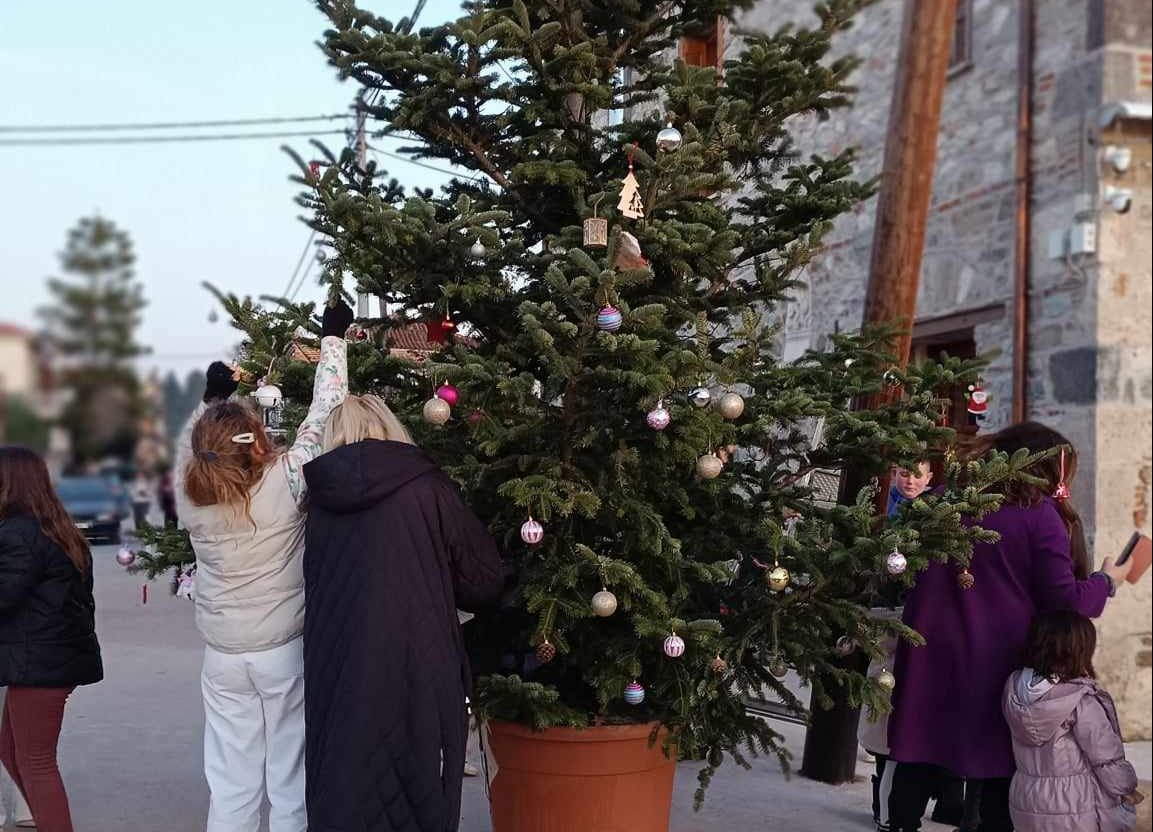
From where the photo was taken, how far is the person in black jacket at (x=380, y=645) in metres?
3.14

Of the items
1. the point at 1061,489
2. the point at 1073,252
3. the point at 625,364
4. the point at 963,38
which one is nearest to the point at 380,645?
the point at 625,364

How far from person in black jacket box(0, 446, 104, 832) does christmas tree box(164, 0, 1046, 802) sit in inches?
39.3

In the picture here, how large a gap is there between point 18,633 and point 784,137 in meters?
3.40

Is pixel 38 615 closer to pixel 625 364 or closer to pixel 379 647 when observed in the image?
pixel 379 647

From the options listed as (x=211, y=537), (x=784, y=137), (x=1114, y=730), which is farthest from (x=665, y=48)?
(x=1114, y=730)

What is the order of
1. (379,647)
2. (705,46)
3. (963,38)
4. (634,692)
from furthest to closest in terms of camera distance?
(963,38) → (705,46) → (634,692) → (379,647)

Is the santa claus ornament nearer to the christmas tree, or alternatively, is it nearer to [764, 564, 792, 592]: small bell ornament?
the christmas tree

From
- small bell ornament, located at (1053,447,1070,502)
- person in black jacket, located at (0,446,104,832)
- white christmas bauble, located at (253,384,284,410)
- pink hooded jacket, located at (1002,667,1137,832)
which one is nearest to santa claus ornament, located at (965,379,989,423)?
small bell ornament, located at (1053,447,1070,502)

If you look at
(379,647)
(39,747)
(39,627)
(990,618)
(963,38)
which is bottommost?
(39,747)

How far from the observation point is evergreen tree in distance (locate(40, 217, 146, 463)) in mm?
780

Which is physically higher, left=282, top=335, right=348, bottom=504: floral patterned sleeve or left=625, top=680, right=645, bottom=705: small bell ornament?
left=282, top=335, right=348, bottom=504: floral patterned sleeve

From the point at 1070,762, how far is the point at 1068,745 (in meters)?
0.05

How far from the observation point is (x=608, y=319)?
10.6 ft

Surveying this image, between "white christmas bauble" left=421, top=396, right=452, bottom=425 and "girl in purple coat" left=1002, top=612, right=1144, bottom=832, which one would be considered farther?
"girl in purple coat" left=1002, top=612, right=1144, bottom=832
